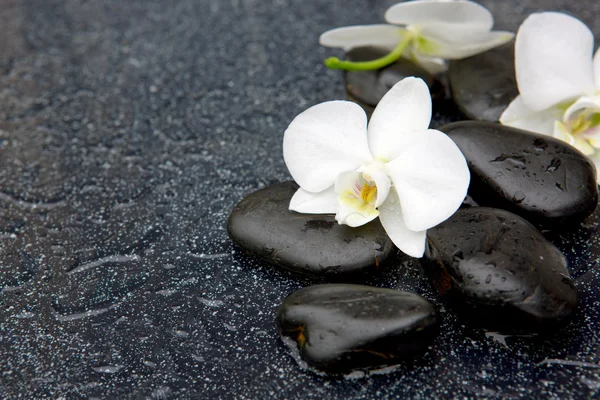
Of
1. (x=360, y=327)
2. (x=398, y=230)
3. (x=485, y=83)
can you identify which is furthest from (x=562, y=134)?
(x=360, y=327)

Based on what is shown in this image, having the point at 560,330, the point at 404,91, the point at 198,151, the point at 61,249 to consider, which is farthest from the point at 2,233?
the point at 560,330

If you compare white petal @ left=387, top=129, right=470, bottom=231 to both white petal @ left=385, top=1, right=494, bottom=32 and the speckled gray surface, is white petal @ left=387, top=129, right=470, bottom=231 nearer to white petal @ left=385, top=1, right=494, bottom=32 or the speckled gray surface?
the speckled gray surface

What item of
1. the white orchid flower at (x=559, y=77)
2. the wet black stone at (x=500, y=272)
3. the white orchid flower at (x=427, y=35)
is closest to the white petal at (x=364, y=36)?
the white orchid flower at (x=427, y=35)

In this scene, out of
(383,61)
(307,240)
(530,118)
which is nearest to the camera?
(307,240)

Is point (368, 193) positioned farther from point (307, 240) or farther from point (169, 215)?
point (169, 215)

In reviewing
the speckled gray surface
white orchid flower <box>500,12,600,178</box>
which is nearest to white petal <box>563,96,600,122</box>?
white orchid flower <box>500,12,600,178</box>

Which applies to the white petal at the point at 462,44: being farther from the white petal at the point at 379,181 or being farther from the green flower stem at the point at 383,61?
the white petal at the point at 379,181
